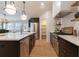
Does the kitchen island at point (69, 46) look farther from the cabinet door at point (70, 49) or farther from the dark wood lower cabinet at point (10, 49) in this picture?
the dark wood lower cabinet at point (10, 49)

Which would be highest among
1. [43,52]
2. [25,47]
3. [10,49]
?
[10,49]

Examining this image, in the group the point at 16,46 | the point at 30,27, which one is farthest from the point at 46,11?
the point at 16,46

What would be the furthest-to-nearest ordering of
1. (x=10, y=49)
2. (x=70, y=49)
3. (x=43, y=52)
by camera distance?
(x=43, y=52)
(x=10, y=49)
(x=70, y=49)

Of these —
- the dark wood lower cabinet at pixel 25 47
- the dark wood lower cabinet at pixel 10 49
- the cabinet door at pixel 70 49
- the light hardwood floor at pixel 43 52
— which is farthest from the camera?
the light hardwood floor at pixel 43 52

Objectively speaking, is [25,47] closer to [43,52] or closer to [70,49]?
[70,49]

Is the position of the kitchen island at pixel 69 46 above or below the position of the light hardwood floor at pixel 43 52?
above

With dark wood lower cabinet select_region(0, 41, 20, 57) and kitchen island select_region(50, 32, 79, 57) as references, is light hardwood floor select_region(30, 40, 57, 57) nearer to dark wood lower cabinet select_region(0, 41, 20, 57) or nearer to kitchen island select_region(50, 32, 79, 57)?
kitchen island select_region(50, 32, 79, 57)

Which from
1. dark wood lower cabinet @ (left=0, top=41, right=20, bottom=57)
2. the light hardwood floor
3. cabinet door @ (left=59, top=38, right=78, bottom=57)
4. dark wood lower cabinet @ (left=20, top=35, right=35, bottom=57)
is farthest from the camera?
the light hardwood floor

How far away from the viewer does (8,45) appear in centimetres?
272

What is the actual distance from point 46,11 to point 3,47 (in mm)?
8670

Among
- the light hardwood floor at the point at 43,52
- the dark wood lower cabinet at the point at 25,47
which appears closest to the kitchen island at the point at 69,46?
the dark wood lower cabinet at the point at 25,47

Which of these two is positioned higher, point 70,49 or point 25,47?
point 70,49

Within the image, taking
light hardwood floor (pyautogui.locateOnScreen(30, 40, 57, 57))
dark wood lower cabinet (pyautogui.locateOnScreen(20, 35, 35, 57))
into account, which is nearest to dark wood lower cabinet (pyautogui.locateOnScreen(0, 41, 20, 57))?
dark wood lower cabinet (pyautogui.locateOnScreen(20, 35, 35, 57))

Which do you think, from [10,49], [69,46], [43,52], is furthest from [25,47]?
[43,52]
